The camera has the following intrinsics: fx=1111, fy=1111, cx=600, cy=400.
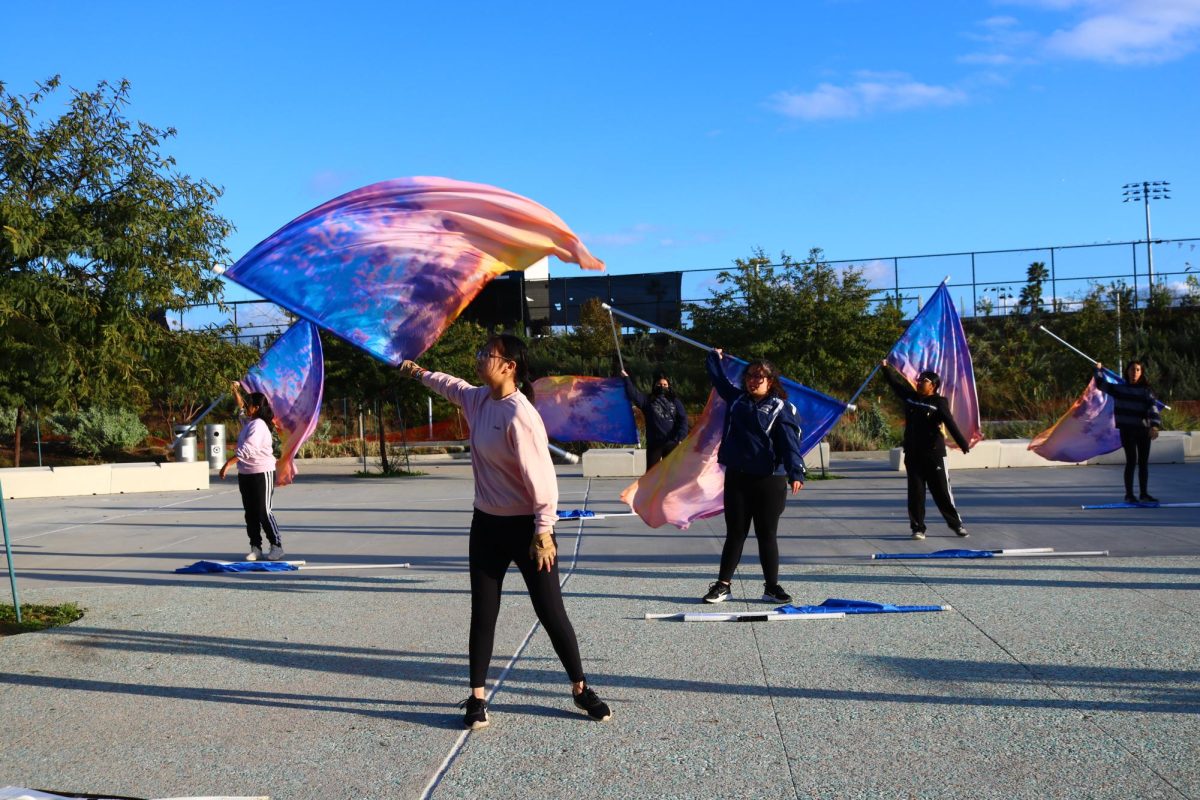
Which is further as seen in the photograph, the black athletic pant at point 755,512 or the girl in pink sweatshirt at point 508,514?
the black athletic pant at point 755,512

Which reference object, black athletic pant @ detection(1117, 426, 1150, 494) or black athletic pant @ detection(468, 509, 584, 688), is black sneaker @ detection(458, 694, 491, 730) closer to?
black athletic pant @ detection(468, 509, 584, 688)

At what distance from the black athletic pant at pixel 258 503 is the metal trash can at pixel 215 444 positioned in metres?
19.1

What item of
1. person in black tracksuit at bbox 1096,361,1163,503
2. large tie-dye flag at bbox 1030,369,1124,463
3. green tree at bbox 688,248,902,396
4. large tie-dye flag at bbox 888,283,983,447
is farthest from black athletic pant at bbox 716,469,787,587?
green tree at bbox 688,248,902,396

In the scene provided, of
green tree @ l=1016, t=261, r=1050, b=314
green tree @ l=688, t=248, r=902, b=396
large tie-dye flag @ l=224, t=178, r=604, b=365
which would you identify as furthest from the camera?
green tree @ l=1016, t=261, r=1050, b=314

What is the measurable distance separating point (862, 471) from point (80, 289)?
59.5 ft

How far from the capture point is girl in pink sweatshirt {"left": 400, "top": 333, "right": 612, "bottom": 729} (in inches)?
197

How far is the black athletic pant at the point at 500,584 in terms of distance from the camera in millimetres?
5117

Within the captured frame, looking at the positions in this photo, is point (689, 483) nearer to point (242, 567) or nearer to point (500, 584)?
point (242, 567)

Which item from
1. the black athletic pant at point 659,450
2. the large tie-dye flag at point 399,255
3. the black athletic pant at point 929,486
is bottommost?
the black athletic pant at point 929,486

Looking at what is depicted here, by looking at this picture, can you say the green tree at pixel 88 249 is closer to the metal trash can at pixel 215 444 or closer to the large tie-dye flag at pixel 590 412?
the large tie-dye flag at pixel 590 412

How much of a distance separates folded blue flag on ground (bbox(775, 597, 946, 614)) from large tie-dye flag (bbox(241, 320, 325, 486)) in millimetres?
4141

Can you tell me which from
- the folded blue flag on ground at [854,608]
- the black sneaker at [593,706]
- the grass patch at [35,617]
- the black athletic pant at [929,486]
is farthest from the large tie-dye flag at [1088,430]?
the grass patch at [35,617]

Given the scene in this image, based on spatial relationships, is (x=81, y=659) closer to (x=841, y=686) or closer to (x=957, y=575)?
(x=841, y=686)

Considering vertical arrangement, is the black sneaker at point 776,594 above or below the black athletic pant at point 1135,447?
below
